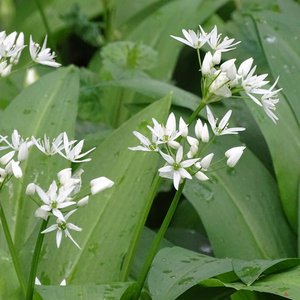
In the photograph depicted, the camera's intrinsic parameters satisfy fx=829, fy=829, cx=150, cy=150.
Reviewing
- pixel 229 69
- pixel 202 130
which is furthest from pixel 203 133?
pixel 229 69

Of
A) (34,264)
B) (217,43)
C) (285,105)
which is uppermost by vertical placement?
(217,43)

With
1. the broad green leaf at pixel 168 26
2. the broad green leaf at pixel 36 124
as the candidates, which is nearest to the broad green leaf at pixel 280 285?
the broad green leaf at pixel 36 124

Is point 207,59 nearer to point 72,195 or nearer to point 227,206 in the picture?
point 72,195

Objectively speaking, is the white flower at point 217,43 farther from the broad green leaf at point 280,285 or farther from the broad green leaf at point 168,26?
the broad green leaf at point 168,26

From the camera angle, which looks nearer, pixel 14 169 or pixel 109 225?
pixel 14 169

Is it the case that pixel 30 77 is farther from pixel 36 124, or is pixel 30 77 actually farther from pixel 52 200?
pixel 52 200

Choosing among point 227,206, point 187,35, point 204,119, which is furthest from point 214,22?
point 187,35

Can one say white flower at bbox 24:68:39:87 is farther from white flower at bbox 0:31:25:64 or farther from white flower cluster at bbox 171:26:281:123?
white flower cluster at bbox 171:26:281:123
